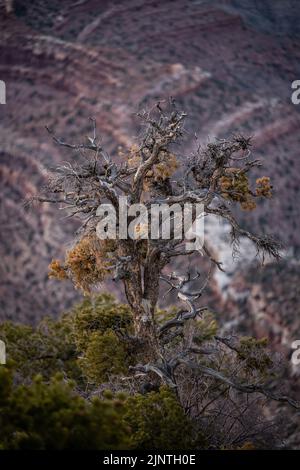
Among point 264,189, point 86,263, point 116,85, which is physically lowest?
point 86,263

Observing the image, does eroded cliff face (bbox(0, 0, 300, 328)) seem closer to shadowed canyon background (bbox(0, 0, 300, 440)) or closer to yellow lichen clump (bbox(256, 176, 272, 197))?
shadowed canyon background (bbox(0, 0, 300, 440))

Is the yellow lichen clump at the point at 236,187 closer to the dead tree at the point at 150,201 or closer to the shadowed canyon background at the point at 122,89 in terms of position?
the dead tree at the point at 150,201

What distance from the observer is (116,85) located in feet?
113

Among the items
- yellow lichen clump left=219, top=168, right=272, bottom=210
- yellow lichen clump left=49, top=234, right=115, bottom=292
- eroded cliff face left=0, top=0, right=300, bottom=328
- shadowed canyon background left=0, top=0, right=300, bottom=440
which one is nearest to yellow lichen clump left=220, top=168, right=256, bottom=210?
yellow lichen clump left=219, top=168, right=272, bottom=210

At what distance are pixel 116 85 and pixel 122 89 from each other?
0.53 metres

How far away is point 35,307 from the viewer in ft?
96.4

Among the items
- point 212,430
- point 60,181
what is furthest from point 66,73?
point 212,430

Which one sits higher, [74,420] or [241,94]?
[241,94]

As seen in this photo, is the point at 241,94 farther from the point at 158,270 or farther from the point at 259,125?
the point at 158,270

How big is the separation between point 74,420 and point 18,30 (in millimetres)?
31979

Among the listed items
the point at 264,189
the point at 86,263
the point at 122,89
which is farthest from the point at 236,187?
the point at 122,89

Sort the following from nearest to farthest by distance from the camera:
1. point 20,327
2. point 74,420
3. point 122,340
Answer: point 74,420, point 122,340, point 20,327

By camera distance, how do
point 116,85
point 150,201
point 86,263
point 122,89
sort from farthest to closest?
point 116,85
point 122,89
point 150,201
point 86,263

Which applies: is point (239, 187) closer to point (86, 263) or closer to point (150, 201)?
point (150, 201)
